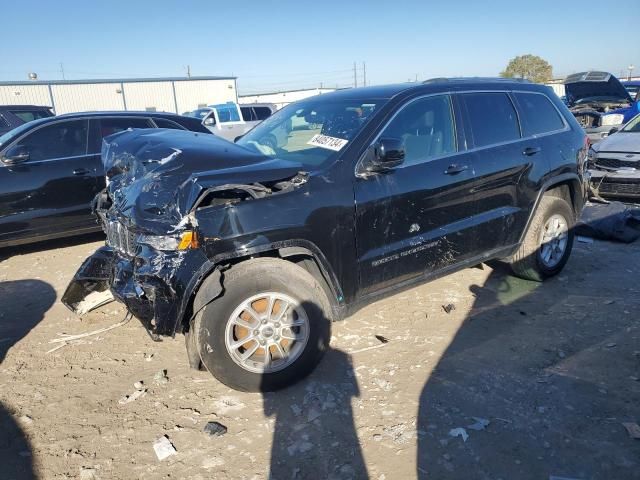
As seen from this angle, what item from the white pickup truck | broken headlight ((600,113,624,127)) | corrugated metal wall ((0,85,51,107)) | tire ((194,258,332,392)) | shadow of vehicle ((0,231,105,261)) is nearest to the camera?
tire ((194,258,332,392))

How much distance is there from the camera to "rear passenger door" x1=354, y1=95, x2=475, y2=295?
335 cm

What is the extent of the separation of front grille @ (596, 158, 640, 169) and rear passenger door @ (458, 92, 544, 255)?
4199 mm

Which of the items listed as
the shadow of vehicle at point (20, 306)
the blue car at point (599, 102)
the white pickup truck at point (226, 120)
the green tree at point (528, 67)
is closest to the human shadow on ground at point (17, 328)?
the shadow of vehicle at point (20, 306)

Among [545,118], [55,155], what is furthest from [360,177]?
[55,155]

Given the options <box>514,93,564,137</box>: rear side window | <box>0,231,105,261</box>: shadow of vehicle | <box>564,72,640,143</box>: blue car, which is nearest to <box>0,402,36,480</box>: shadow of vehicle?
<box>0,231,105,261</box>: shadow of vehicle

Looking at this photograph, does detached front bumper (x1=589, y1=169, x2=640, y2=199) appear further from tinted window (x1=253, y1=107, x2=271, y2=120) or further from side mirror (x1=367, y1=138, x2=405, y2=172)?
tinted window (x1=253, y1=107, x2=271, y2=120)

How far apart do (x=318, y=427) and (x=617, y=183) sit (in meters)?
6.99

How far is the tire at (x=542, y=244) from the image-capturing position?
14.9ft

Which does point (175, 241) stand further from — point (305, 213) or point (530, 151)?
point (530, 151)

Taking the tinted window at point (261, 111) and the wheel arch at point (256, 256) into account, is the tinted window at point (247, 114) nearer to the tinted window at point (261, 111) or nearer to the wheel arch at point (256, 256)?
the tinted window at point (261, 111)

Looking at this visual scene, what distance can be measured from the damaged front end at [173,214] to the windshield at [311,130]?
387 mm

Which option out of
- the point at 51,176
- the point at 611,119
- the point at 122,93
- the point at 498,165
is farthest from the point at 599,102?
the point at 122,93

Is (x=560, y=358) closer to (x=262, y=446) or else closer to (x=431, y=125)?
(x=431, y=125)

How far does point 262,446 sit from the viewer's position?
267cm
